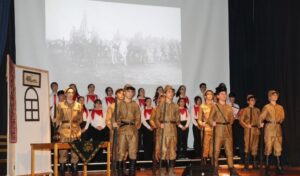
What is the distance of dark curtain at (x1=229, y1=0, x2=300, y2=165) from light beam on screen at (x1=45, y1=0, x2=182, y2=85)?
1.82m

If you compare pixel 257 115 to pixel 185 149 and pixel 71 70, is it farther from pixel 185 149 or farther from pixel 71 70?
pixel 71 70

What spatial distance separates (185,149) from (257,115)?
1.97 meters

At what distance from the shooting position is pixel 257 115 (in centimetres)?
1205

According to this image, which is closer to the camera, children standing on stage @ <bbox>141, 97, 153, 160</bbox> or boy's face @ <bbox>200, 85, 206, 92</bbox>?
children standing on stage @ <bbox>141, 97, 153, 160</bbox>

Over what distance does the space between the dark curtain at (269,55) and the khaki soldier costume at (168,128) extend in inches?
144

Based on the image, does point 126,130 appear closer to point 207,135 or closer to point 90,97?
point 90,97

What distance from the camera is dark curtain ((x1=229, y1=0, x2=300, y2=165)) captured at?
40.9 feet

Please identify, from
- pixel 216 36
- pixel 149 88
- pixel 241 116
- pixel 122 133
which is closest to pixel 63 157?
pixel 122 133

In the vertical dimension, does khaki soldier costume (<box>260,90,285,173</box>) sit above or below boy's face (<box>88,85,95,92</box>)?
below

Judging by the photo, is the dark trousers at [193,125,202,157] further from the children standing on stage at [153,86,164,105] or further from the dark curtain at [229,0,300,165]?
the dark curtain at [229,0,300,165]

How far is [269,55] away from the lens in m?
13.2

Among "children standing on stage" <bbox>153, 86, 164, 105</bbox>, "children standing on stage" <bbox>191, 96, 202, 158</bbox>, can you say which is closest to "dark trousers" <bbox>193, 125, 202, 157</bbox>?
"children standing on stage" <bbox>191, 96, 202, 158</bbox>

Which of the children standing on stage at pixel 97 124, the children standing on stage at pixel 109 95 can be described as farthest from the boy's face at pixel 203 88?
the children standing on stage at pixel 97 124

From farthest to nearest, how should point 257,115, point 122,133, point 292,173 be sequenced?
point 257,115 < point 292,173 < point 122,133
